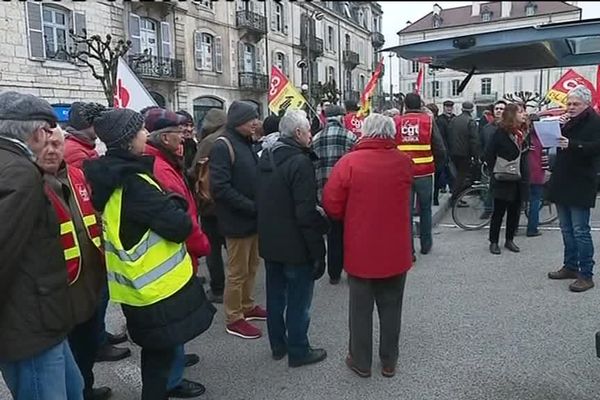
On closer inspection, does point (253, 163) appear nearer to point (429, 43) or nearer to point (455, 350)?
point (429, 43)

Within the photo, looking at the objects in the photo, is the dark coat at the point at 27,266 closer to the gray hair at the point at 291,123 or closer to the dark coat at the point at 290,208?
the dark coat at the point at 290,208

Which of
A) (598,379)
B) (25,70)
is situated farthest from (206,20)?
(598,379)

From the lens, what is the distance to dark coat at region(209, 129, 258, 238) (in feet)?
13.4

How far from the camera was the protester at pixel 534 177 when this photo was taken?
687cm

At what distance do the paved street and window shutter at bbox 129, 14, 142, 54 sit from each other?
809 inches

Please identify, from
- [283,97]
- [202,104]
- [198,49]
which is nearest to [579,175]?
[283,97]

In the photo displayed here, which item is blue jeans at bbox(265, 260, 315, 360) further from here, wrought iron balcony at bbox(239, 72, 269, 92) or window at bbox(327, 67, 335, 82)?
window at bbox(327, 67, 335, 82)

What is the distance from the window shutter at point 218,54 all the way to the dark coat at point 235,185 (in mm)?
25542

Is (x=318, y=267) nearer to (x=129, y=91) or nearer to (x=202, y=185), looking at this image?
(x=202, y=185)

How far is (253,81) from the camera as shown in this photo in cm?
3111

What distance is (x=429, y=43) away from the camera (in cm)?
329

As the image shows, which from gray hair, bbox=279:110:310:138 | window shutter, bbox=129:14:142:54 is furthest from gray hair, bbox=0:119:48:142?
window shutter, bbox=129:14:142:54

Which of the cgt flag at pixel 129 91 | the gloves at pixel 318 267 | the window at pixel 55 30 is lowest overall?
the gloves at pixel 318 267

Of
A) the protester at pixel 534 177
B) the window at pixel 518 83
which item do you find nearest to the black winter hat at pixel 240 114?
the protester at pixel 534 177
